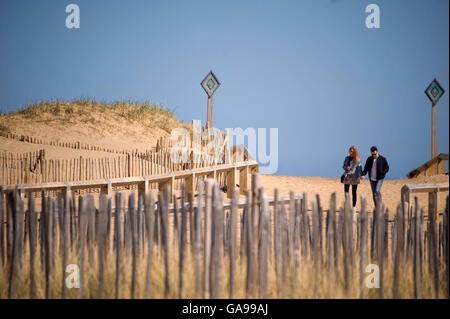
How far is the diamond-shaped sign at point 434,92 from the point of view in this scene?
19.1 m

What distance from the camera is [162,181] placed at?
466 inches

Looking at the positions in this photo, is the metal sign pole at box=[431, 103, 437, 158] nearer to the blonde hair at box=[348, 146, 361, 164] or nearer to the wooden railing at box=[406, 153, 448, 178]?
the wooden railing at box=[406, 153, 448, 178]

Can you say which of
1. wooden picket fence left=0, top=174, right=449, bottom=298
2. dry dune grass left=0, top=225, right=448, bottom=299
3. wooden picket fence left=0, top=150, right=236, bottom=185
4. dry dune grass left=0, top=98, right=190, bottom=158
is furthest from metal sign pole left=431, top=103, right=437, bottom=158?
dry dune grass left=0, top=225, right=448, bottom=299

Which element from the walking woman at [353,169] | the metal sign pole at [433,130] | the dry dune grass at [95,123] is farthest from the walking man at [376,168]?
the dry dune grass at [95,123]

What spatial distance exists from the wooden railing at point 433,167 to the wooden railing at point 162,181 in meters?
7.07

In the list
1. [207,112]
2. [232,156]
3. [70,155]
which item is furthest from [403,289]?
[70,155]

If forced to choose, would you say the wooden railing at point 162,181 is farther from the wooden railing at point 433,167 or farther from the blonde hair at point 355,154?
the wooden railing at point 433,167

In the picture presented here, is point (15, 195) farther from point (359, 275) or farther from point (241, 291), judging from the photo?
point (359, 275)

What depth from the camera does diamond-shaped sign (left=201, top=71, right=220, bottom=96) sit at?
16234 mm

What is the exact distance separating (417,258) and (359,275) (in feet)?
2.05

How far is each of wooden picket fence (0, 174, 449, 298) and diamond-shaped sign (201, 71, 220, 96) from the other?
453 inches

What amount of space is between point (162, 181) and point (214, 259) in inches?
299
